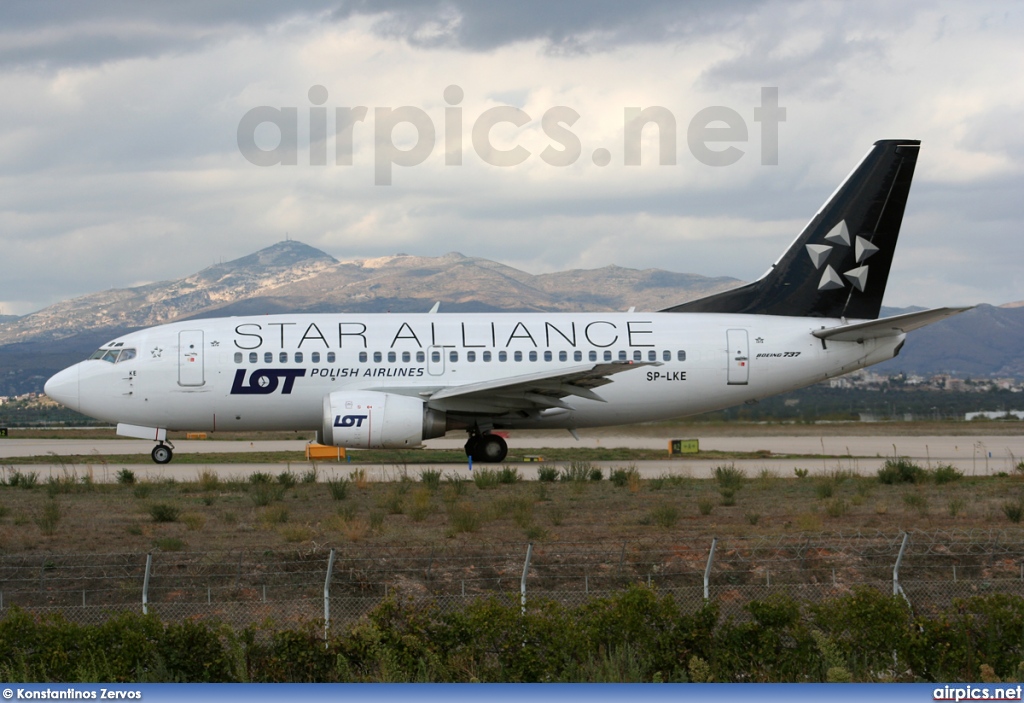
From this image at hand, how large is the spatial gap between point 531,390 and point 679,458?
8638mm

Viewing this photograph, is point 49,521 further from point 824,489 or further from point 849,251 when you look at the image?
point 849,251

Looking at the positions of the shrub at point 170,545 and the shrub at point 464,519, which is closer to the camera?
the shrub at point 170,545

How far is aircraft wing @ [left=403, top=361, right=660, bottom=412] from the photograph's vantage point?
1011 inches

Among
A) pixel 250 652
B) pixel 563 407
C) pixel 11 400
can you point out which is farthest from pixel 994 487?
pixel 11 400

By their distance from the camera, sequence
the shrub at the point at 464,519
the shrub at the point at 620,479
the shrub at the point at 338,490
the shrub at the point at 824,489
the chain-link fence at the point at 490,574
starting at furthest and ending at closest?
the shrub at the point at 620,479
the shrub at the point at 338,490
the shrub at the point at 824,489
the shrub at the point at 464,519
the chain-link fence at the point at 490,574

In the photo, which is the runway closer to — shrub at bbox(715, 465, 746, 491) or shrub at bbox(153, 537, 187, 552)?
shrub at bbox(715, 465, 746, 491)

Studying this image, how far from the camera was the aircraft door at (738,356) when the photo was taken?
28.4 metres

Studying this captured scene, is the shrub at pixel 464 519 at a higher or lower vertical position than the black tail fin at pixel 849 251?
lower

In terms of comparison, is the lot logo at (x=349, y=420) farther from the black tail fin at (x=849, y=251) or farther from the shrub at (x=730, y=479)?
the black tail fin at (x=849, y=251)

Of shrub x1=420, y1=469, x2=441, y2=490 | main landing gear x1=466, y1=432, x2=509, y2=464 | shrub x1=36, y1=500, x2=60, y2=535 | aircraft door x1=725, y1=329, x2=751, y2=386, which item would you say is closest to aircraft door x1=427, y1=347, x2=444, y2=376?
main landing gear x1=466, y1=432, x2=509, y2=464

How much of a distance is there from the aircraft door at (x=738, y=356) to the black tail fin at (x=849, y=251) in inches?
58.4

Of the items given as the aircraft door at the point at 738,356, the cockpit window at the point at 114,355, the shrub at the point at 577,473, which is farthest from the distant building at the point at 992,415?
the cockpit window at the point at 114,355

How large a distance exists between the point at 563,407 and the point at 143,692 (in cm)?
2215

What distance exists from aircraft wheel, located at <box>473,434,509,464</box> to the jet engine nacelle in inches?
96.8
